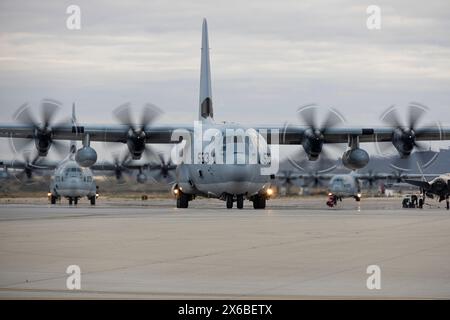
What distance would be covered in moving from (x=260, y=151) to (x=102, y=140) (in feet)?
40.7

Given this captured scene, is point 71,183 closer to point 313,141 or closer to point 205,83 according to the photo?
point 205,83

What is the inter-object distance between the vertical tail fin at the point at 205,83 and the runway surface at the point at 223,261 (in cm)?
2833

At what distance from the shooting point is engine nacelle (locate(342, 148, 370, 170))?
51969mm

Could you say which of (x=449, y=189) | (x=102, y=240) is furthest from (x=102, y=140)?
(x=102, y=240)

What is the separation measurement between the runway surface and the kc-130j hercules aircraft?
68.0 feet

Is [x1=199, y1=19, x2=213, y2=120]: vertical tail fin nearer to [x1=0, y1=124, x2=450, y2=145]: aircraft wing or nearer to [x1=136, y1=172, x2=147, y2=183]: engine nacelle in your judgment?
[x1=0, y1=124, x2=450, y2=145]: aircraft wing

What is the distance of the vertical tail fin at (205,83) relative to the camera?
184 feet

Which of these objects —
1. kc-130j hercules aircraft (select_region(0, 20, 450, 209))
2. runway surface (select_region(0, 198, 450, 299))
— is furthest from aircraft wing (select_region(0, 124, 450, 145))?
runway surface (select_region(0, 198, 450, 299))

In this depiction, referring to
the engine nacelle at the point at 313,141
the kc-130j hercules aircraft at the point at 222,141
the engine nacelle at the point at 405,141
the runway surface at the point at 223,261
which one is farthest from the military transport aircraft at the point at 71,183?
the runway surface at the point at 223,261

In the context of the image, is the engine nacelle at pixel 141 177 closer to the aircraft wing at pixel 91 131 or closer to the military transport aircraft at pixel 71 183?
the military transport aircraft at pixel 71 183

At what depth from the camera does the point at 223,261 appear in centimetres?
1738

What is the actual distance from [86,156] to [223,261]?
35.2m

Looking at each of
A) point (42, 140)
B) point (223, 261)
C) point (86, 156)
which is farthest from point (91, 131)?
point (223, 261)
